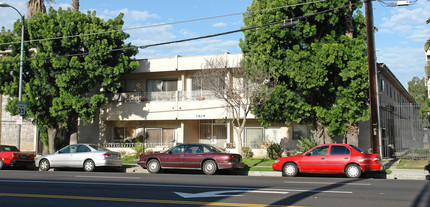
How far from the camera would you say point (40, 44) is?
24453 mm

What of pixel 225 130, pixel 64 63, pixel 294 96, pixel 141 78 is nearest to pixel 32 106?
pixel 64 63

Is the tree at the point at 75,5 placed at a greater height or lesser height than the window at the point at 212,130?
greater

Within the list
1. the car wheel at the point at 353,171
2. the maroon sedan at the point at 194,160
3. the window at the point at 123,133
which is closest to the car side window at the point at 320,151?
the car wheel at the point at 353,171

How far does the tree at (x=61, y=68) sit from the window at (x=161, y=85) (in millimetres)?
3946

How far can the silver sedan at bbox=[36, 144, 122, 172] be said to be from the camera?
1897 centimetres

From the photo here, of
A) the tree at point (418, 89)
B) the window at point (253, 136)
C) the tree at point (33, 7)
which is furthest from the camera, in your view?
the tree at point (418, 89)

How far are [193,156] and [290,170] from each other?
14.2 feet

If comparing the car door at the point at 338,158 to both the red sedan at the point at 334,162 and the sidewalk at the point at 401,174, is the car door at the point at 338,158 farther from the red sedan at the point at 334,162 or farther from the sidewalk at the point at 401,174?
the sidewalk at the point at 401,174

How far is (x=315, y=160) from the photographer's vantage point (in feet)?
53.3

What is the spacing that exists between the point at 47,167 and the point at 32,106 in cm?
579

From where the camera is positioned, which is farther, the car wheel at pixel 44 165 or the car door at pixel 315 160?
the car wheel at pixel 44 165

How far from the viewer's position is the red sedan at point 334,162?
51.1ft

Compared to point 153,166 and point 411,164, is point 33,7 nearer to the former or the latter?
point 153,166

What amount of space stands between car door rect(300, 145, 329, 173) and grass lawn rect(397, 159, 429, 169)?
5030mm
